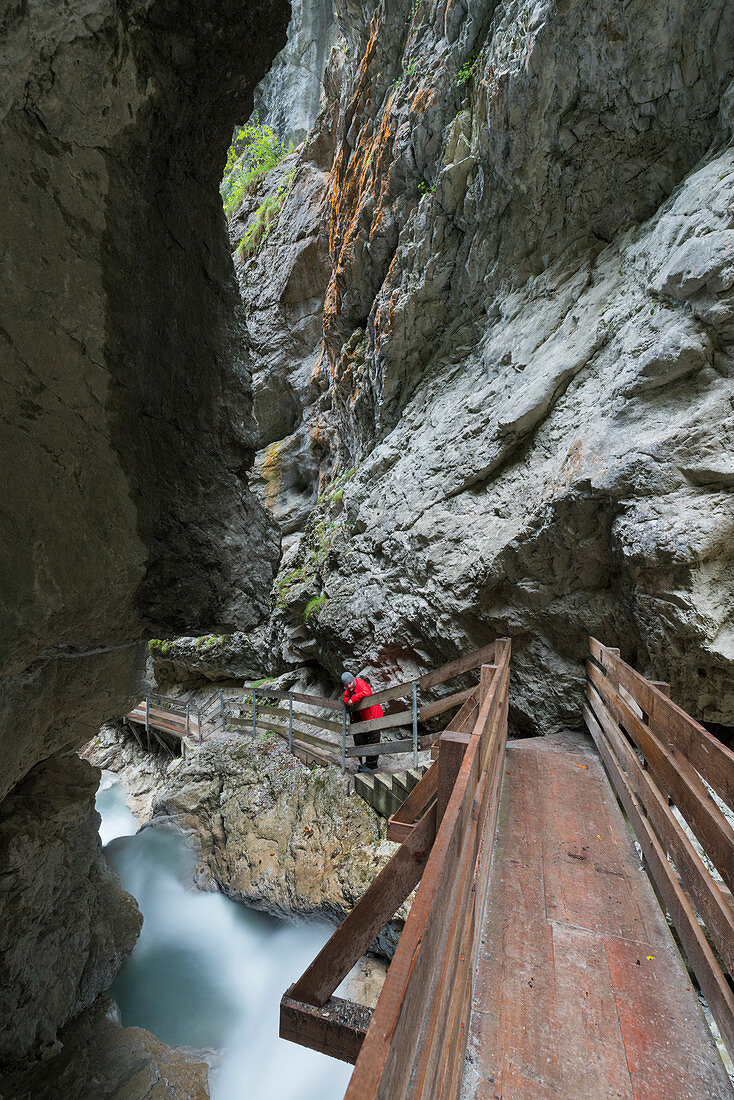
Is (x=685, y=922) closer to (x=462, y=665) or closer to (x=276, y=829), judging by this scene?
(x=462, y=665)

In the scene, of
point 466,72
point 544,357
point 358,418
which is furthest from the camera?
point 358,418

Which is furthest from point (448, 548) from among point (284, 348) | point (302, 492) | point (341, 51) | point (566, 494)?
point (341, 51)

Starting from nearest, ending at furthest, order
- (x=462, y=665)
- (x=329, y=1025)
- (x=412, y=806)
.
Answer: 1. (x=329, y=1025)
2. (x=412, y=806)
3. (x=462, y=665)

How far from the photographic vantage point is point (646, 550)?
5.23 metres

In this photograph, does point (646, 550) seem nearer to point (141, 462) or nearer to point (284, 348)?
point (141, 462)

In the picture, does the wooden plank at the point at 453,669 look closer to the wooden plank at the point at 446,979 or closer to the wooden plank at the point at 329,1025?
the wooden plank at the point at 446,979

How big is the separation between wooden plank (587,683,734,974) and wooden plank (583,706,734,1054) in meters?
0.06

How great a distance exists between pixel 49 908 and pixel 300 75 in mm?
35081

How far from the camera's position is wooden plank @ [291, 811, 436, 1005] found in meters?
1.64

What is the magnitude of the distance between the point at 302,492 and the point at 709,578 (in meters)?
13.9

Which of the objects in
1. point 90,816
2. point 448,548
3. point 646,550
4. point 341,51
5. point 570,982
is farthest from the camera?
point 341,51

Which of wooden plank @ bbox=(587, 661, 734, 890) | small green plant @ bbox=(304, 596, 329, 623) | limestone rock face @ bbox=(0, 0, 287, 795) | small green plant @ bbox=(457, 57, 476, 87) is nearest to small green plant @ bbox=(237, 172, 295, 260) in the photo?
small green plant @ bbox=(457, 57, 476, 87)

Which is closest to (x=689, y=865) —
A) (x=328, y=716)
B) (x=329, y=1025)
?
(x=329, y=1025)

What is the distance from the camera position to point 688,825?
8.05 feet
